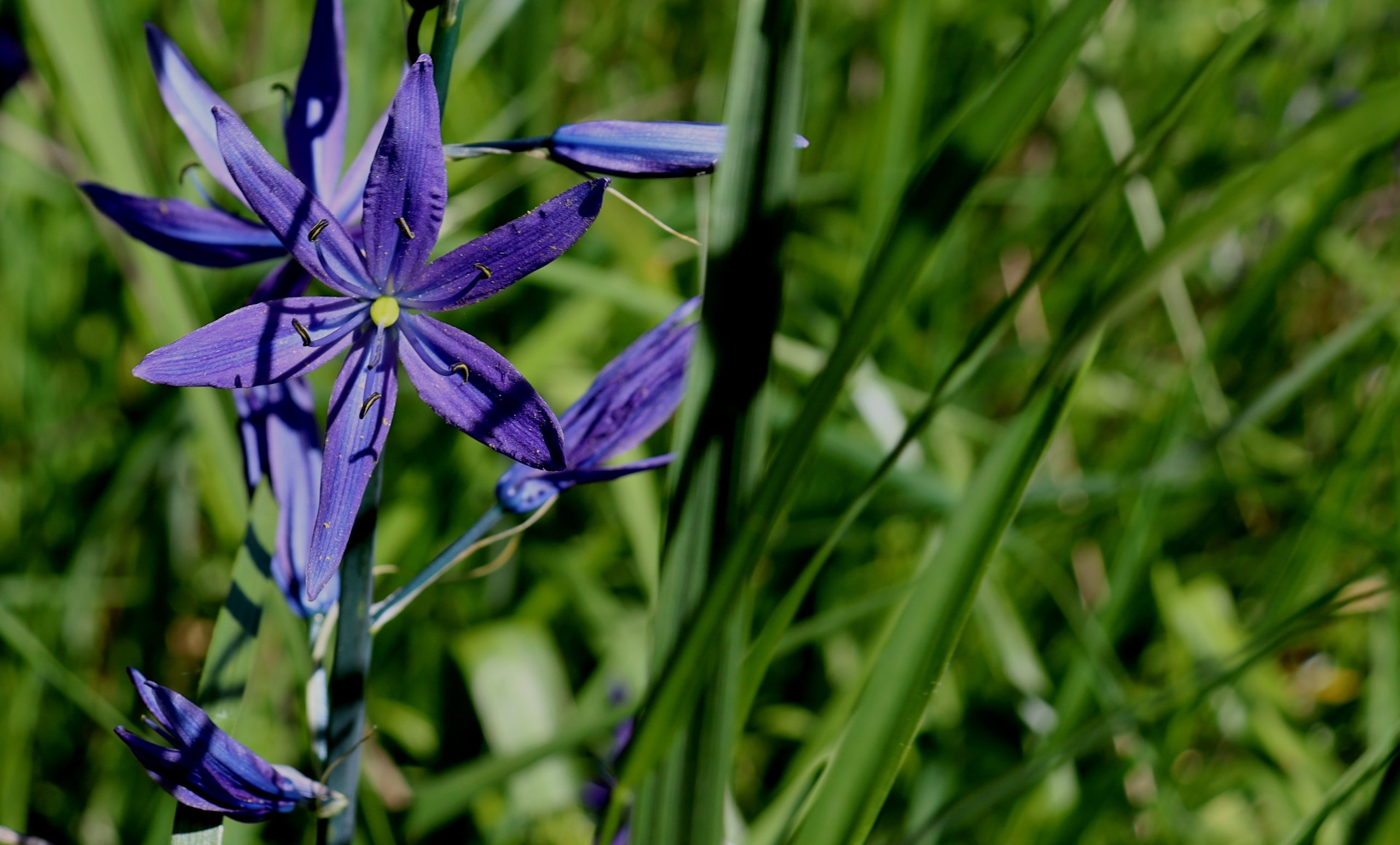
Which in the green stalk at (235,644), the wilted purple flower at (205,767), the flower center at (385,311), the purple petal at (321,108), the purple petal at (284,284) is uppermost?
the purple petal at (321,108)

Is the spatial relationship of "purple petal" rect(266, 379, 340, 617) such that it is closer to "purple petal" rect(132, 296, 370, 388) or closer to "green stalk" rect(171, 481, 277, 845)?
"green stalk" rect(171, 481, 277, 845)

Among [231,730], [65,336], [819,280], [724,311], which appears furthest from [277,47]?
[724,311]

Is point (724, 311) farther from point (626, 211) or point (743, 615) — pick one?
point (626, 211)

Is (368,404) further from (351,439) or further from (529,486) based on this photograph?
(529,486)

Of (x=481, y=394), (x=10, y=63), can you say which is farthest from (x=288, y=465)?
Answer: (x=10, y=63)

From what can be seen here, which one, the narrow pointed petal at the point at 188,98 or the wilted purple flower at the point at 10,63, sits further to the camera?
the wilted purple flower at the point at 10,63

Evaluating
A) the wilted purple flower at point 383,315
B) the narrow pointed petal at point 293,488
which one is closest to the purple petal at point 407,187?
the wilted purple flower at point 383,315

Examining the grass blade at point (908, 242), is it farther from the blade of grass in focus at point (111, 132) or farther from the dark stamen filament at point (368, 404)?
the blade of grass in focus at point (111, 132)
